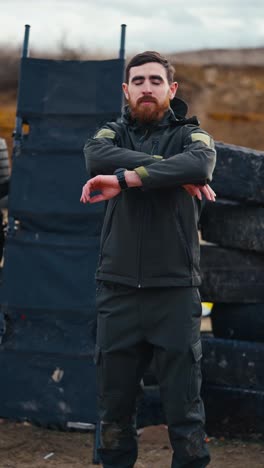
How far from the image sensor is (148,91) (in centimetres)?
333

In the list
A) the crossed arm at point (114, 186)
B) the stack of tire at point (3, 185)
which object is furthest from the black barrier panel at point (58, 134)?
the crossed arm at point (114, 186)

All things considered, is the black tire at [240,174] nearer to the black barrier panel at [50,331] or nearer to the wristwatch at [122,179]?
the black barrier panel at [50,331]

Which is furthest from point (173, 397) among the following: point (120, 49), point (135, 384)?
point (120, 49)

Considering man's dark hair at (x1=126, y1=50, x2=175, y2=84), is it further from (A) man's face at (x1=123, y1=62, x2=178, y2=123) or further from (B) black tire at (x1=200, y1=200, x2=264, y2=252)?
(B) black tire at (x1=200, y1=200, x2=264, y2=252)

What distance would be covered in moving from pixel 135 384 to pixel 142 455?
130 centimetres

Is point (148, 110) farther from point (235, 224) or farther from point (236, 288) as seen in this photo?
point (236, 288)

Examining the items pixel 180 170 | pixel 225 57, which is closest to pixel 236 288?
pixel 180 170

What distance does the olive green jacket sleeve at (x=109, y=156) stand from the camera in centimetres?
324

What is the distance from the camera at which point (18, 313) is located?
15.8 ft

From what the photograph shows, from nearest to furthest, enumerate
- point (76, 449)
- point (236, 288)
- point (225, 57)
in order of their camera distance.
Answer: point (76, 449) < point (236, 288) < point (225, 57)

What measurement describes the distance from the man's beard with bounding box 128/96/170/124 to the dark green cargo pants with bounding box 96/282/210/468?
0.77 meters

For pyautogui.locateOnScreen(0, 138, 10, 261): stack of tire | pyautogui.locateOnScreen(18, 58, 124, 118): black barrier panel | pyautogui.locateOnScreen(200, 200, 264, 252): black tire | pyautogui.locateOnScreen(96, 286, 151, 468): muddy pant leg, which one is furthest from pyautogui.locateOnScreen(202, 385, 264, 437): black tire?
pyautogui.locateOnScreen(18, 58, 124, 118): black barrier panel

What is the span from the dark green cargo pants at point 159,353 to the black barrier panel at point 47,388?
1.29 metres

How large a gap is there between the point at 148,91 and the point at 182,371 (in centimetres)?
125
